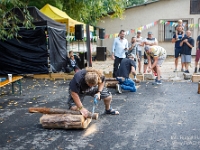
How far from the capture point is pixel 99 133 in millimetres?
5066

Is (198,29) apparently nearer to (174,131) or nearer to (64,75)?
(64,75)

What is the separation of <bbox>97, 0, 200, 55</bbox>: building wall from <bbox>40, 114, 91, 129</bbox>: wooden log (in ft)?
54.5

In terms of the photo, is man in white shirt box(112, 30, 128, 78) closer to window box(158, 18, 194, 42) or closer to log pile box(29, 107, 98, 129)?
log pile box(29, 107, 98, 129)

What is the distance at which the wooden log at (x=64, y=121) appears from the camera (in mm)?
5102

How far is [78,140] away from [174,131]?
5.21 feet

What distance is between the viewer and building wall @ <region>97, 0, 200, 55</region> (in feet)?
66.7

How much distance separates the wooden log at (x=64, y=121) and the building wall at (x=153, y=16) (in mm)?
16599

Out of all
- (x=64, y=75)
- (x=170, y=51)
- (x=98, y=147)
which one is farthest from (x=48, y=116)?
(x=170, y=51)

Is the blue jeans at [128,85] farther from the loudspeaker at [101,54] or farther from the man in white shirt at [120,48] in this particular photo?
the loudspeaker at [101,54]

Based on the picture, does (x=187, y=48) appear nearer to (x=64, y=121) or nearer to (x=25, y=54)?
(x=25, y=54)

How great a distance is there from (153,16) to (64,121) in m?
16.9

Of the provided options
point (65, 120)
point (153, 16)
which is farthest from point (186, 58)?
point (153, 16)

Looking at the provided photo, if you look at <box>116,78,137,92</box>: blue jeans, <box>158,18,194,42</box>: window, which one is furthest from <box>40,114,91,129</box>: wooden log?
<box>158,18,194,42</box>: window

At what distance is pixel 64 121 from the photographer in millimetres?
5141
